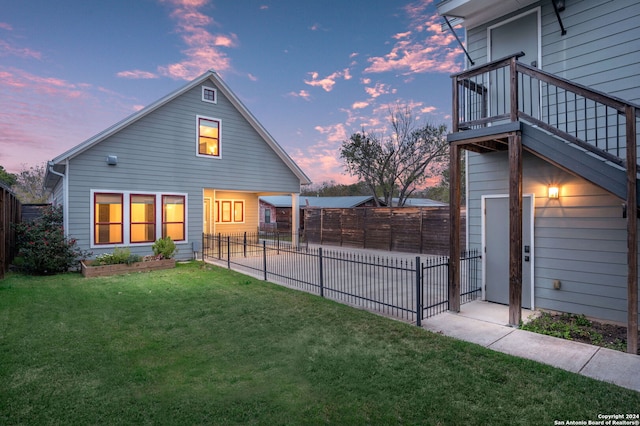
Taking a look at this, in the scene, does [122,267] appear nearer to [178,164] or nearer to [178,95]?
[178,164]

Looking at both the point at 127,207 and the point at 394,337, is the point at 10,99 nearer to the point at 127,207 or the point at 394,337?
the point at 127,207

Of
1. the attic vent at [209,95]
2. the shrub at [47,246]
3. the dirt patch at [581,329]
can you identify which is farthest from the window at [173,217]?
the dirt patch at [581,329]

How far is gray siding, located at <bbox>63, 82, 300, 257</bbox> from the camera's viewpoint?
10.2m

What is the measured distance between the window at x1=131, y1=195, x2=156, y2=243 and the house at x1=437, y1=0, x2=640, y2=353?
10287mm

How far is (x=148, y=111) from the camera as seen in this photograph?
435 inches

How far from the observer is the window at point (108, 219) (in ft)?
34.3

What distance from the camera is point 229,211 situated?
53.9 feet

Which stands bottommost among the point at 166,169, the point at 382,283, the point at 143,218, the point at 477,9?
the point at 382,283

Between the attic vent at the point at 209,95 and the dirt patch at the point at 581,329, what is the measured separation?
12654 millimetres

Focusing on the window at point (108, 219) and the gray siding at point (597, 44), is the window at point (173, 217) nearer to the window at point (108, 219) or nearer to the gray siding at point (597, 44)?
the window at point (108, 219)

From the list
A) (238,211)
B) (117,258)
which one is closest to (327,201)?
(238,211)

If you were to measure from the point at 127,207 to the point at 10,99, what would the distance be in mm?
8873

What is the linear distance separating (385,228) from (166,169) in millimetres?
10177

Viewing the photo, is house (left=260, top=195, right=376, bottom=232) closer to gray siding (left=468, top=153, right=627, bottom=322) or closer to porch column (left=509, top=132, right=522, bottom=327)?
gray siding (left=468, top=153, right=627, bottom=322)
